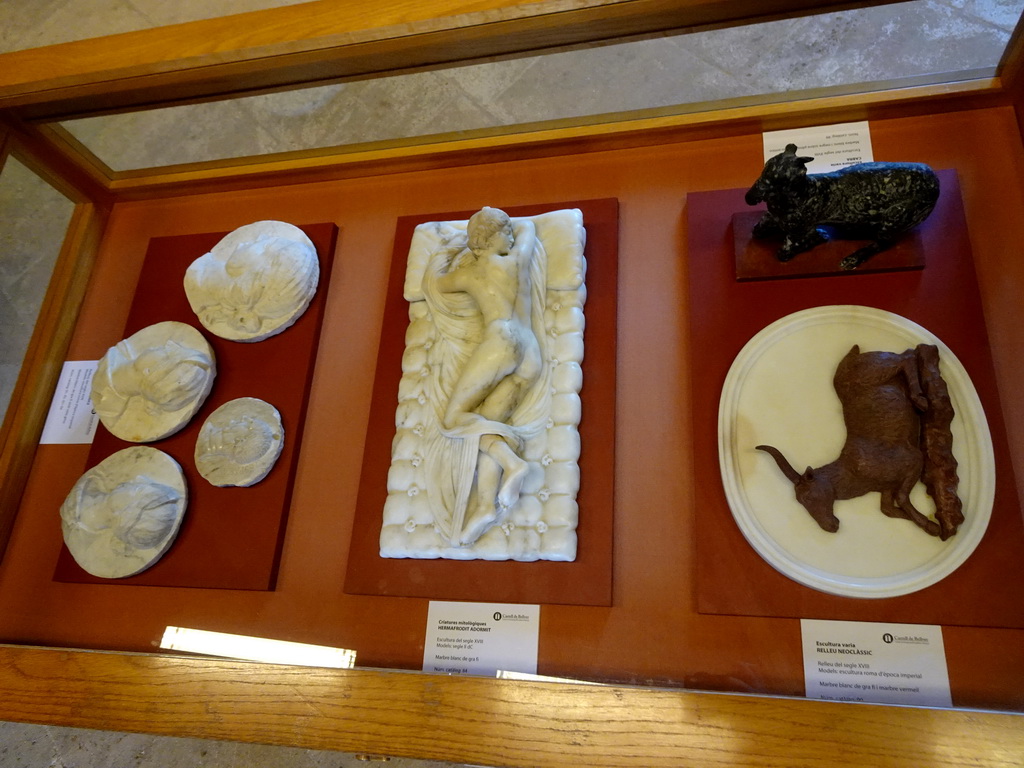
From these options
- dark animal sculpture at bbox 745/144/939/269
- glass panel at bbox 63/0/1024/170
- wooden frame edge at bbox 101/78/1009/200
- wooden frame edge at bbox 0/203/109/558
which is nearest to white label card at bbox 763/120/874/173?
wooden frame edge at bbox 101/78/1009/200

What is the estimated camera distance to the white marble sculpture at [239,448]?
262 cm

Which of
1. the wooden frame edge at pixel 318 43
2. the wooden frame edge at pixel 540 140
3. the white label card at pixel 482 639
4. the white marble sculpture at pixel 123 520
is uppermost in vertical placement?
the wooden frame edge at pixel 540 140

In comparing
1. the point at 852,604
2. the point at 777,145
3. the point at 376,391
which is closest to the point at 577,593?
the point at 852,604

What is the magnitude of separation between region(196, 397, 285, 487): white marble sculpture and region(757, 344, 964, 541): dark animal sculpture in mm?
1937

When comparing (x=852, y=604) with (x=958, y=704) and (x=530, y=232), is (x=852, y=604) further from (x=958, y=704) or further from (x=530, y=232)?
(x=530, y=232)

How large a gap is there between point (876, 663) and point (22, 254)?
368 cm

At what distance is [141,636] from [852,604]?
2571mm

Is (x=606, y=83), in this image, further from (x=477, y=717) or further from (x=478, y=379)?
(x=477, y=717)

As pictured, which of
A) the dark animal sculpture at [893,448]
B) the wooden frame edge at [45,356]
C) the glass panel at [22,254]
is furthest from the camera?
the wooden frame edge at [45,356]

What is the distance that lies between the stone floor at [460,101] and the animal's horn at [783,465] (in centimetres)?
140

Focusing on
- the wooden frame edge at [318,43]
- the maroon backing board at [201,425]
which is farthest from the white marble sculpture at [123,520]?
the wooden frame edge at [318,43]

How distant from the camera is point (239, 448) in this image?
2.62m

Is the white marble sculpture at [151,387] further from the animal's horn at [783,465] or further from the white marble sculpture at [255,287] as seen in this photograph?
the animal's horn at [783,465]

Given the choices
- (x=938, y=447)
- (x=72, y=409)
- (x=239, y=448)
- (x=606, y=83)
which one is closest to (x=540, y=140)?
(x=606, y=83)
